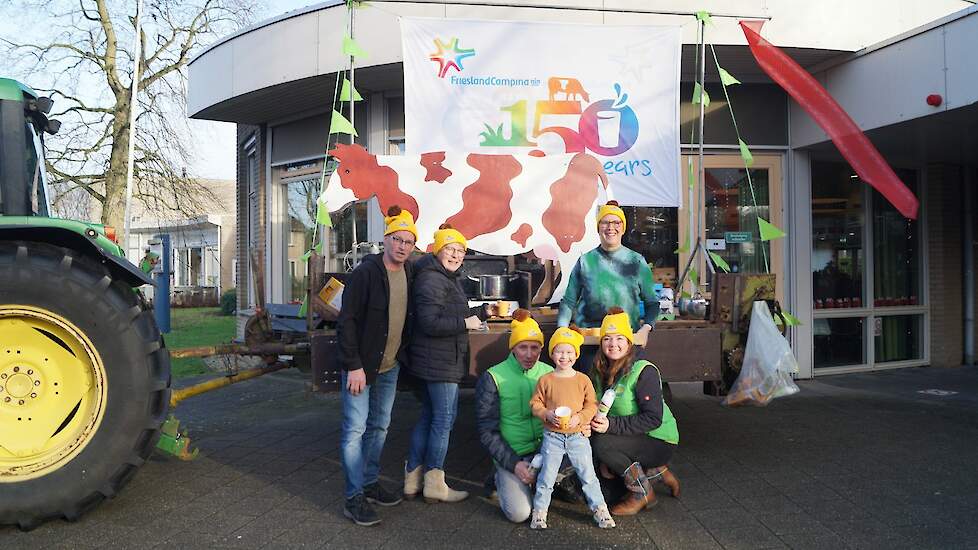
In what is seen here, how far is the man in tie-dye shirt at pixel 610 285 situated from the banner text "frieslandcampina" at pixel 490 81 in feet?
6.71

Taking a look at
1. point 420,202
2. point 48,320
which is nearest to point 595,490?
point 420,202

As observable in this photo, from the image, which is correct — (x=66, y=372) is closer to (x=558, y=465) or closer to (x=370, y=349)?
(x=370, y=349)

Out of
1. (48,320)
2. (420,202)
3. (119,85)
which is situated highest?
(119,85)

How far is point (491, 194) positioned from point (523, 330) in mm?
1835

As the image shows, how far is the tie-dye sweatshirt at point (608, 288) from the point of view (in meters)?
4.19

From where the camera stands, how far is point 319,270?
455 centimetres

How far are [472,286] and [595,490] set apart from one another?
2.07 m

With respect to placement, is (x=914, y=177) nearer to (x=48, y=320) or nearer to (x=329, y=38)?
(x=329, y=38)

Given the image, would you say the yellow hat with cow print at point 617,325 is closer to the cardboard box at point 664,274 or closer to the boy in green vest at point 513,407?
the boy in green vest at point 513,407

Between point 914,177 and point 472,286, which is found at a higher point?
point 914,177

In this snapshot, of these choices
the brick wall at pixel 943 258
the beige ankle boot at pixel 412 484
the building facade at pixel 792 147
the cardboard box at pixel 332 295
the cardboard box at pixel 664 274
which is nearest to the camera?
Answer: the beige ankle boot at pixel 412 484

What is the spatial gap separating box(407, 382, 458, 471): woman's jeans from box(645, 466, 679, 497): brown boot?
1.15 meters

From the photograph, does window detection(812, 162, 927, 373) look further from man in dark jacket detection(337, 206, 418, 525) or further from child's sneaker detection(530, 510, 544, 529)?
man in dark jacket detection(337, 206, 418, 525)

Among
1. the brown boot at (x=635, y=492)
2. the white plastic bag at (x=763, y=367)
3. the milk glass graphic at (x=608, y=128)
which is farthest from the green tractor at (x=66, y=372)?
the milk glass graphic at (x=608, y=128)
